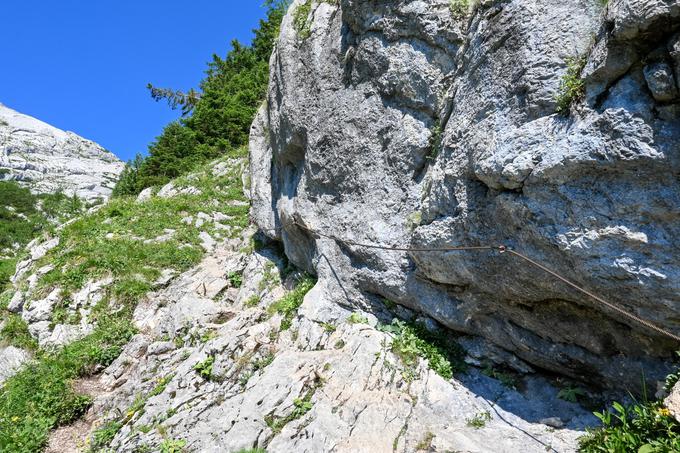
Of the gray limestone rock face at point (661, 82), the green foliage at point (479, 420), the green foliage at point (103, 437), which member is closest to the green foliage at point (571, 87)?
the gray limestone rock face at point (661, 82)

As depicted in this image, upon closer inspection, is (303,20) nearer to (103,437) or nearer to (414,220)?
(414,220)

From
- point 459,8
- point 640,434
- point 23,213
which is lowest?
point 640,434

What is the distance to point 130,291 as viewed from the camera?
12492 millimetres

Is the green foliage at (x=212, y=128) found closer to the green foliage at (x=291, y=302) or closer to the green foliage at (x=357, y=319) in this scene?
the green foliage at (x=291, y=302)

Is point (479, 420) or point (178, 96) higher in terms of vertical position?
point (178, 96)

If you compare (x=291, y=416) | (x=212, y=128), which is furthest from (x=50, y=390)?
(x=212, y=128)

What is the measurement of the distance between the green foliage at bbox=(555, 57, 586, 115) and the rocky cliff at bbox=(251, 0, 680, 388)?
1cm

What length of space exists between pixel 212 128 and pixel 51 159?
113726mm

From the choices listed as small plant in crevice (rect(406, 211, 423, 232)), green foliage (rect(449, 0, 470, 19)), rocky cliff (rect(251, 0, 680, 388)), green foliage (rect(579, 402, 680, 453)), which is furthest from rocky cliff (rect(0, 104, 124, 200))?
green foliage (rect(579, 402, 680, 453))

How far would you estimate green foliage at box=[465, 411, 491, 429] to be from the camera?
6.10 meters

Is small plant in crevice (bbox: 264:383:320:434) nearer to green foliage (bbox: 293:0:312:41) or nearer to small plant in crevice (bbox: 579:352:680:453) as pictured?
small plant in crevice (bbox: 579:352:680:453)

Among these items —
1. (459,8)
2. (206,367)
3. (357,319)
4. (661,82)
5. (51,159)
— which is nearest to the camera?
(661,82)

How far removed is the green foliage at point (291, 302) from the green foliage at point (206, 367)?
1530 mm

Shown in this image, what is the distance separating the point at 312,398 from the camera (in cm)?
690
